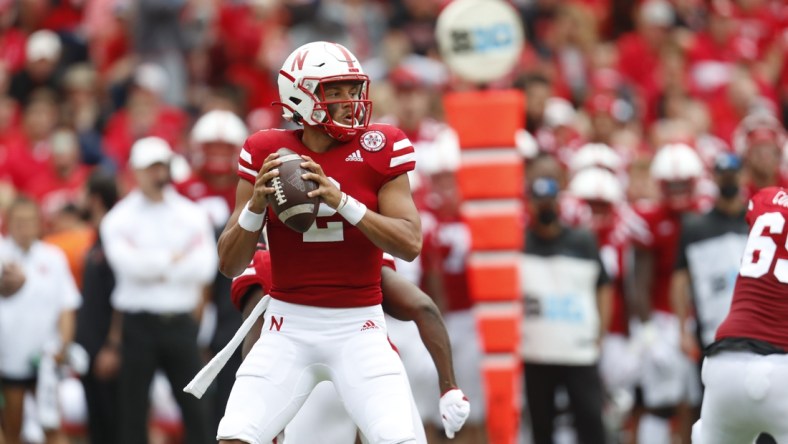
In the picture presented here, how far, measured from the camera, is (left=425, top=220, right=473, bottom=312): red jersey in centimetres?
1066

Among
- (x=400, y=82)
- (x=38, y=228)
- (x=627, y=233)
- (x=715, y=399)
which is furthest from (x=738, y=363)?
(x=400, y=82)

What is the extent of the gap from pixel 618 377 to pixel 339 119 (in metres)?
5.64

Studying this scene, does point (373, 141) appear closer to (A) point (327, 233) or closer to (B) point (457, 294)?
(A) point (327, 233)

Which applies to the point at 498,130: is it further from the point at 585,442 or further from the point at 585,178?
the point at 585,442

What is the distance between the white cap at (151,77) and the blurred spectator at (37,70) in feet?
3.21

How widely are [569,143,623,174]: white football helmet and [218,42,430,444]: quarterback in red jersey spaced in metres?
5.44

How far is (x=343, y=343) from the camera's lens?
19.4 feet

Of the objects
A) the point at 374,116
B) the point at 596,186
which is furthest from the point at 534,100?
the point at 596,186

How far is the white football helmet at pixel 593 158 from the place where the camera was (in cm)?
1122

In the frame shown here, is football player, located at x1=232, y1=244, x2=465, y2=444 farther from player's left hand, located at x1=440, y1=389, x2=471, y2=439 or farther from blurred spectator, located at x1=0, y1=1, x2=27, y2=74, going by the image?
blurred spectator, located at x1=0, y1=1, x2=27, y2=74

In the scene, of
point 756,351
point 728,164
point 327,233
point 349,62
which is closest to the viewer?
point 327,233

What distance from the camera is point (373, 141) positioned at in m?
5.91

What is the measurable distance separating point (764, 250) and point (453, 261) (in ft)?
14.4

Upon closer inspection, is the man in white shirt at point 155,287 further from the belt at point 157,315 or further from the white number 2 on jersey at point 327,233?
the white number 2 on jersey at point 327,233
